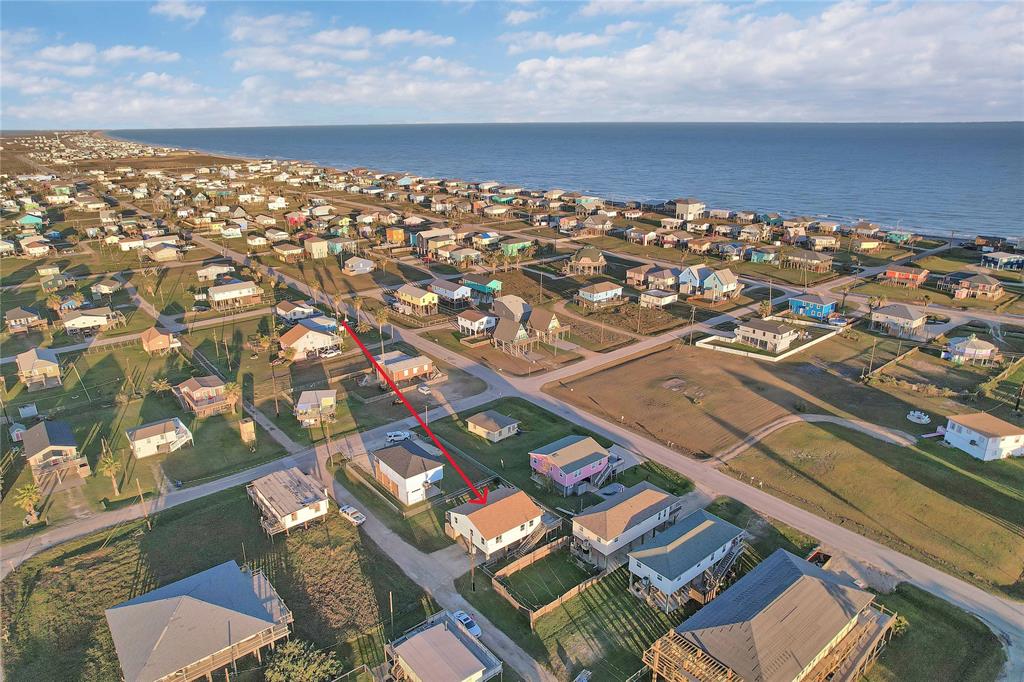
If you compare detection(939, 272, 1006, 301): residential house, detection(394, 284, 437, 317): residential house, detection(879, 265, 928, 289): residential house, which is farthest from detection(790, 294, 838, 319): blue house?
detection(394, 284, 437, 317): residential house

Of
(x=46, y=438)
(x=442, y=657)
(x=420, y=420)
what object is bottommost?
(x=420, y=420)

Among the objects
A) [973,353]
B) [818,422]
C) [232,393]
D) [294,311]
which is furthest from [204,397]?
[973,353]

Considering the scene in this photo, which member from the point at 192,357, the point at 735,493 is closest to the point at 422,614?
the point at 735,493

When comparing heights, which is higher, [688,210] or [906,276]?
[688,210]

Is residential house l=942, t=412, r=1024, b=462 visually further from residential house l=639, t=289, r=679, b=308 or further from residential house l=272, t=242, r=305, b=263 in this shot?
residential house l=272, t=242, r=305, b=263

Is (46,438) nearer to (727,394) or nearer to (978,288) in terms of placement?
Result: (727,394)

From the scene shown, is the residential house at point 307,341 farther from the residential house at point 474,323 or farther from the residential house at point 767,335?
the residential house at point 767,335
